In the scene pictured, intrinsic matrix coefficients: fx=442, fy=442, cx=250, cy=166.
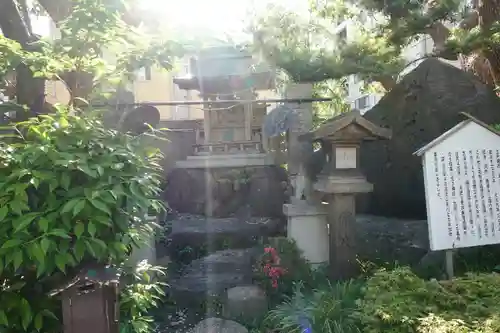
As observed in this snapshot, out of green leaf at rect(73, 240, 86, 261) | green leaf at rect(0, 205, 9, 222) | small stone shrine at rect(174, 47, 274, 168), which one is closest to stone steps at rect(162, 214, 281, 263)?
small stone shrine at rect(174, 47, 274, 168)

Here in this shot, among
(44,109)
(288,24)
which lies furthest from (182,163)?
(44,109)

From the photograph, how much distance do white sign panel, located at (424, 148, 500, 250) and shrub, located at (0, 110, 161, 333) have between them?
3054 mm

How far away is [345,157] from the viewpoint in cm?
575

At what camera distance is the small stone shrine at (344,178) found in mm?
5586

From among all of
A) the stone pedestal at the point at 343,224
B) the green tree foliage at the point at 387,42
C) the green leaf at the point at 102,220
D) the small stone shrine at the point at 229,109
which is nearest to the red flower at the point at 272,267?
the stone pedestal at the point at 343,224

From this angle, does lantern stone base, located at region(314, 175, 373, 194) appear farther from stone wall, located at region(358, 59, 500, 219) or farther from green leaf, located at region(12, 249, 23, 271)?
green leaf, located at region(12, 249, 23, 271)

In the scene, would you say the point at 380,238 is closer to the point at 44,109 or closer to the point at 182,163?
the point at 44,109

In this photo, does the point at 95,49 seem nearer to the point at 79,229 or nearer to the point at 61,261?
the point at 79,229

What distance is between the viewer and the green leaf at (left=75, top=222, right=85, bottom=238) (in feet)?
9.32

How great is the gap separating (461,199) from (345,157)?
1.51m

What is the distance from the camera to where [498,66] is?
8.19m

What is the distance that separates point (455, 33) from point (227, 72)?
275 inches

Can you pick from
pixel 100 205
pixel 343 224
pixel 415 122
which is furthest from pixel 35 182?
pixel 415 122

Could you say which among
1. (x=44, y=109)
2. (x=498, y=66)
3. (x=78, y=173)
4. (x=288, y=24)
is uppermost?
(x=288, y=24)
